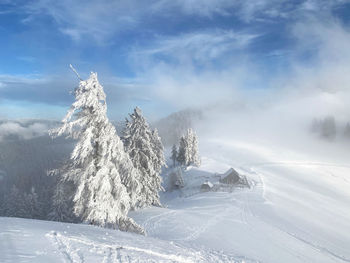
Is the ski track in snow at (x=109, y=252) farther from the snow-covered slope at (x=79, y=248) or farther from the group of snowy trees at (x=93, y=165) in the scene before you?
the group of snowy trees at (x=93, y=165)

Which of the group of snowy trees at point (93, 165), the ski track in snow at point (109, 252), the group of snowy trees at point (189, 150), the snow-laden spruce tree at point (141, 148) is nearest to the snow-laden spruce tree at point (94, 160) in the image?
the group of snowy trees at point (93, 165)

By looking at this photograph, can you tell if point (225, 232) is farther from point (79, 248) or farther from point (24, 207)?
point (24, 207)

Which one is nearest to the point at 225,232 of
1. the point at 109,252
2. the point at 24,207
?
the point at 109,252

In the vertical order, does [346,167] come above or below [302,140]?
below

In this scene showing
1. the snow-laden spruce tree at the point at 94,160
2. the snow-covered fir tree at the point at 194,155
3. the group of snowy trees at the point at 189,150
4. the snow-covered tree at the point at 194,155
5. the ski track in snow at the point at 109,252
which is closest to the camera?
the ski track in snow at the point at 109,252

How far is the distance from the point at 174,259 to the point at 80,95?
963 centimetres

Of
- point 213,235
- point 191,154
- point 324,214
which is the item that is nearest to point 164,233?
point 213,235

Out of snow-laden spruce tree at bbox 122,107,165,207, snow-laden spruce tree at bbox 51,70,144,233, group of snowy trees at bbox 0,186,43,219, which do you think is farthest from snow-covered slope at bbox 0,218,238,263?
group of snowy trees at bbox 0,186,43,219

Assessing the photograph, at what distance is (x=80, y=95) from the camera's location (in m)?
13.1

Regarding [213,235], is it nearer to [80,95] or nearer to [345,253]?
[345,253]

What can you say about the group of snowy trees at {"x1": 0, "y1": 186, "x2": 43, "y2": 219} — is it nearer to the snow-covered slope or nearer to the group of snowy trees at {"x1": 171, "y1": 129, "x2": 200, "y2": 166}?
the snow-covered slope

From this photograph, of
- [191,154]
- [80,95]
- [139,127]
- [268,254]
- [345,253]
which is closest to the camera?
[80,95]

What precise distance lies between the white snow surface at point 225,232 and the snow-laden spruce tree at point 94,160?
1928mm

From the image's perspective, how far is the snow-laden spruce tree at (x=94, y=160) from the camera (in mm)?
13328
